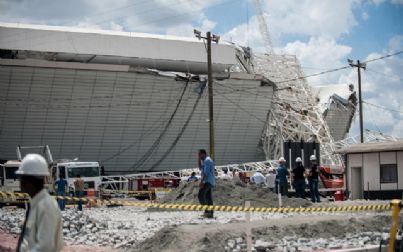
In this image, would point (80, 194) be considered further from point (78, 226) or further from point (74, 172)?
point (78, 226)

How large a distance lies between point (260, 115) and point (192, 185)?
137 feet

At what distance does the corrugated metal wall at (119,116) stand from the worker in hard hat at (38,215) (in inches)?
1991

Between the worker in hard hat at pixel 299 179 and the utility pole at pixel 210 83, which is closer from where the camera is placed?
the worker in hard hat at pixel 299 179

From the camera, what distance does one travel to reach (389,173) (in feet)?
95.1

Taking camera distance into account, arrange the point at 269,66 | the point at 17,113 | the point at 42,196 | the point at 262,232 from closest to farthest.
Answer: the point at 42,196
the point at 262,232
the point at 17,113
the point at 269,66

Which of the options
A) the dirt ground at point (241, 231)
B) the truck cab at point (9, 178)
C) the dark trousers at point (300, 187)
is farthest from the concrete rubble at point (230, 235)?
the truck cab at point (9, 178)

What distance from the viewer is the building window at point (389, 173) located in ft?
94.3

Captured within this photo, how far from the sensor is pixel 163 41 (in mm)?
64750

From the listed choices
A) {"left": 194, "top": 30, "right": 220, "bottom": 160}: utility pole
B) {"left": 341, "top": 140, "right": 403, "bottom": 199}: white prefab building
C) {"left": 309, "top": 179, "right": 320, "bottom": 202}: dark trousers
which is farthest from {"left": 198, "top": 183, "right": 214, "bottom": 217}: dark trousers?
{"left": 194, "top": 30, "right": 220, "bottom": 160}: utility pole

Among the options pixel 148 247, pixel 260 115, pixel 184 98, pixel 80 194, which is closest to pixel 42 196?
pixel 148 247

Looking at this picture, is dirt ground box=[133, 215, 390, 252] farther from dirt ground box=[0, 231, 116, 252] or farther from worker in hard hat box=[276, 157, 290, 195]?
worker in hard hat box=[276, 157, 290, 195]

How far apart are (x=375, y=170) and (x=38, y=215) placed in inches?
1021

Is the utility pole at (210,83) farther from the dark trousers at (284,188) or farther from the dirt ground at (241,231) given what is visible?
the dirt ground at (241,231)

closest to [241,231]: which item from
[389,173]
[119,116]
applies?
[389,173]
